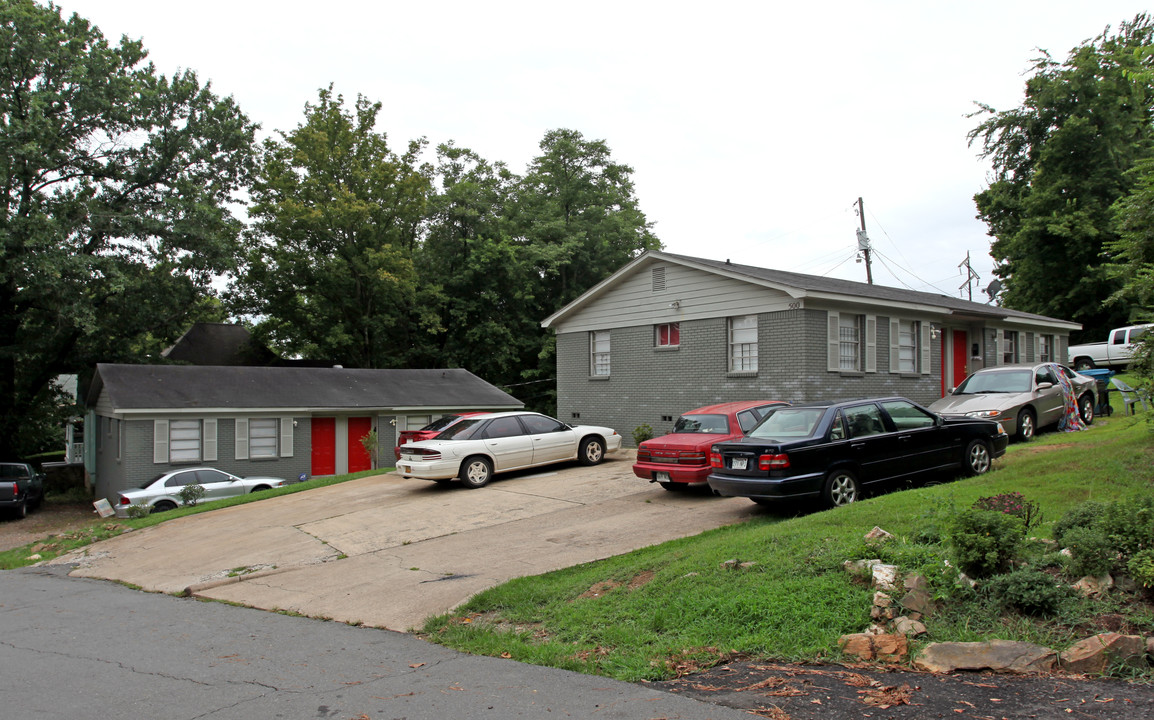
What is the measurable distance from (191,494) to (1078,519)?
20243 mm

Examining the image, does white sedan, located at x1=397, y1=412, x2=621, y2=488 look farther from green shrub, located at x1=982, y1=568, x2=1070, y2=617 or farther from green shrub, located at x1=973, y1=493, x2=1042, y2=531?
green shrub, located at x1=982, y1=568, x2=1070, y2=617

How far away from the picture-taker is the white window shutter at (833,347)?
1731 cm

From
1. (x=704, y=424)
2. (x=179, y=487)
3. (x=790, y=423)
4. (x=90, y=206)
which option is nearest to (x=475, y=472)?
(x=704, y=424)

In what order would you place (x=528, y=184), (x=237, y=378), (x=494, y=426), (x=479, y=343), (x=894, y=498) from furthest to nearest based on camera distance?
(x=528, y=184), (x=479, y=343), (x=237, y=378), (x=494, y=426), (x=894, y=498)

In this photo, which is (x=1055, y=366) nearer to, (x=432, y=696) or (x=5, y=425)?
(x=432, y=696)

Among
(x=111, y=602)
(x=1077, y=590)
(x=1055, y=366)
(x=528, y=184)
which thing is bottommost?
(x=111, y=602)

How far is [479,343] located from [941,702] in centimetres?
3592

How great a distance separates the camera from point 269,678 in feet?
18.9

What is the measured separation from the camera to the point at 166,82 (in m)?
31.2

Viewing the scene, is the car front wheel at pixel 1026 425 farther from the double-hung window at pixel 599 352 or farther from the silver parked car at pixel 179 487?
the silver parked car at pixel 179 487

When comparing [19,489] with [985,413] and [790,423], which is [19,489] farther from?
[985,413]

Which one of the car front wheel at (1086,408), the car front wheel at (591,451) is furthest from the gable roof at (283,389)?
the car front wheel at (1086,408)

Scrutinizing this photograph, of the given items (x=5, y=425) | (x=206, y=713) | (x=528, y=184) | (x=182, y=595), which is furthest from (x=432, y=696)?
(x=528, y=184)

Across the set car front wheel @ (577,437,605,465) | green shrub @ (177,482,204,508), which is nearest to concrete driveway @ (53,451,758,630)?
car front wheel @ (577,437,605,465)
